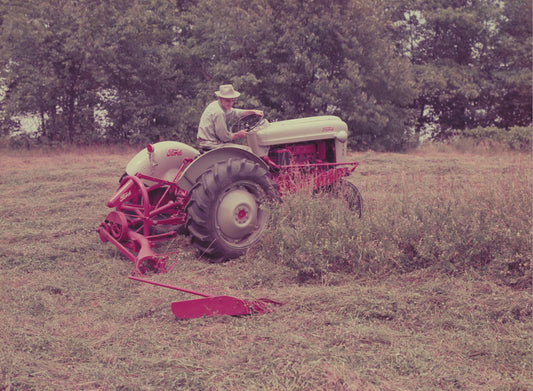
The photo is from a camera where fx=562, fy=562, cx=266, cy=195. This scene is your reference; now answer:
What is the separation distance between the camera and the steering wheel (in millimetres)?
6234

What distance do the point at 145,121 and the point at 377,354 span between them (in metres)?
16.7

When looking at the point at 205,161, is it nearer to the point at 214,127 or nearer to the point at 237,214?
the point at 214,127

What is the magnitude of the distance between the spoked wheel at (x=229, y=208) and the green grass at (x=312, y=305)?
0.17m

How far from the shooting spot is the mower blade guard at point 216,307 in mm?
3809

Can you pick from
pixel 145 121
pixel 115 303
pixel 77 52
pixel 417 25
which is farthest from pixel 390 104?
pixel 115 303

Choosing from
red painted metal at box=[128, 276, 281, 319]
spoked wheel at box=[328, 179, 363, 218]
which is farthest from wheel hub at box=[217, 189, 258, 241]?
red painted metal at box=[128, 276, 281, 319]

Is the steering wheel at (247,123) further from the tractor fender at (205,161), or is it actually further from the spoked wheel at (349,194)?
the spoked wheel at (349,194)

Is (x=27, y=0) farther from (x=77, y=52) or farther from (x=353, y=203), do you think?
(x=353, y=203)

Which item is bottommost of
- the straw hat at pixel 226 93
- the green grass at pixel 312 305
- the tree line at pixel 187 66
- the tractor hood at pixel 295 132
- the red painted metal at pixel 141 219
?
the green grass at pixel 312 305

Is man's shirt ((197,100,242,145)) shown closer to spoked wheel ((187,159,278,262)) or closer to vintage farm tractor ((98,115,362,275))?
vintage farm tractor ((98,115,362,275))

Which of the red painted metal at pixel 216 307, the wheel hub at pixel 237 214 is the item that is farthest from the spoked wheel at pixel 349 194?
the red painted metal at pixel 216 307

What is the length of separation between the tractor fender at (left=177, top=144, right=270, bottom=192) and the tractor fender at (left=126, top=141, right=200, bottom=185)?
473 mm

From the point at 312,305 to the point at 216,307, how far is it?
0.68 metres

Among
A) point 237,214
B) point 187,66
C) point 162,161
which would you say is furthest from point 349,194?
point 187,66
